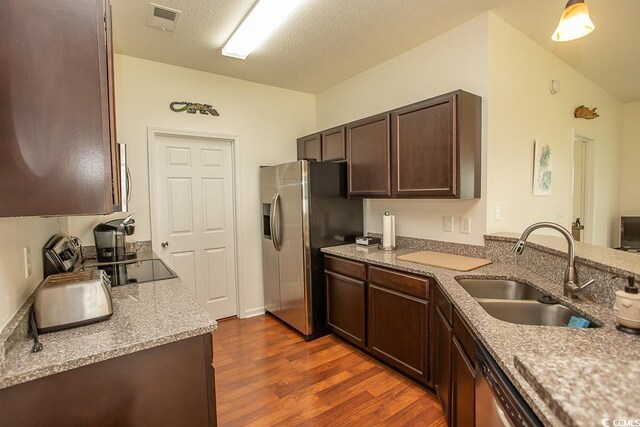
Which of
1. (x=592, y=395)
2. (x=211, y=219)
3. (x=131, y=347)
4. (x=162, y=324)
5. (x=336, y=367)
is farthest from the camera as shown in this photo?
(x=211, y=219)

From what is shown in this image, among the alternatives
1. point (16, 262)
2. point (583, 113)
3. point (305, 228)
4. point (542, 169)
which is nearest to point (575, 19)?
point (542, 169)

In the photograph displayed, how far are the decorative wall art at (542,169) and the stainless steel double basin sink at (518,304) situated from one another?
1381 mm

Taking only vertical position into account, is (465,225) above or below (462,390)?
above

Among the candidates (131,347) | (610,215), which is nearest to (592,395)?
(131,347)

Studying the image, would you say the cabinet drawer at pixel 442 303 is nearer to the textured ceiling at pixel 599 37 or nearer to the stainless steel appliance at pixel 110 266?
the stainless steel appliance at pixel 110 266

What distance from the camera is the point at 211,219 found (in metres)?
3.57

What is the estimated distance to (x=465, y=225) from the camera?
259 centimetres

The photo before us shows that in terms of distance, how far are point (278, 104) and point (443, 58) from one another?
1.98m

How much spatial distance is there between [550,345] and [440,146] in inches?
61.7

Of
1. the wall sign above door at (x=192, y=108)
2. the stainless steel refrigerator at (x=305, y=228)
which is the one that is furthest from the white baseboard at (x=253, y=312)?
the wall sign above door at (x=192, y=108)

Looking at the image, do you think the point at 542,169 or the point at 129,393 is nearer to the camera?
the point at 129,393

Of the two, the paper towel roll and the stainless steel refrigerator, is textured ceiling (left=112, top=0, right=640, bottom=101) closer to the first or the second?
the stainless steel refrigerator

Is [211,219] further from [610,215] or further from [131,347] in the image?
[610,215]

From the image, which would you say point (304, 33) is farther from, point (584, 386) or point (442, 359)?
point (584, 386)
